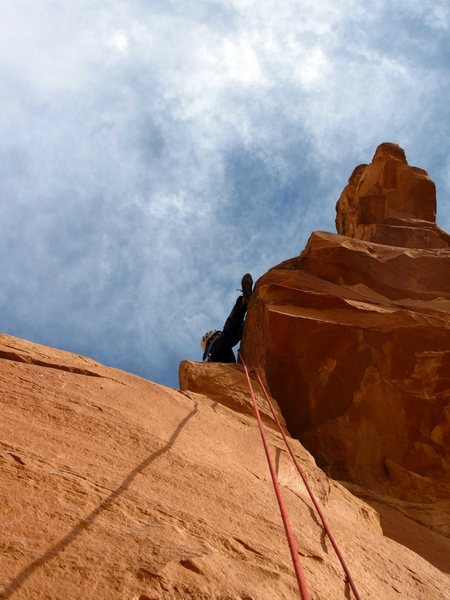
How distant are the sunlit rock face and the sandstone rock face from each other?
4.16 metres

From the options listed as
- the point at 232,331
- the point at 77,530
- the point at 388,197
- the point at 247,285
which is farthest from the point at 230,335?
the point at 77,530

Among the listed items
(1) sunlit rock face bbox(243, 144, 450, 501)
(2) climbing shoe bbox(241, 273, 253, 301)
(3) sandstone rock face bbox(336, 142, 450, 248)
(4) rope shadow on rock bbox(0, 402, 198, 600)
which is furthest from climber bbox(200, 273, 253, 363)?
(4) rope shadow on rock bbox(0, 402, 198, 600)

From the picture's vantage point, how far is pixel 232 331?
11203 mm

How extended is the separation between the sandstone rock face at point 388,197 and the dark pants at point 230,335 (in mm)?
4736

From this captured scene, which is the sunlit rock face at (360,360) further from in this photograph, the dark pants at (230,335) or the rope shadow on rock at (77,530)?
the rope shadow on rock at (77,530)

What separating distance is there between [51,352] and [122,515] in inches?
104

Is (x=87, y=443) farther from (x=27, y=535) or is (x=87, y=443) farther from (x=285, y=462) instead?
(x=285, y=462)

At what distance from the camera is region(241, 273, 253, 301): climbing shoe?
36.2 ft

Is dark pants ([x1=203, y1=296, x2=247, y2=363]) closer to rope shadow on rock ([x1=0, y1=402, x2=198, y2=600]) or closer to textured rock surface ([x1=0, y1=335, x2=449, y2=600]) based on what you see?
textured rock surface ([x1=0, y1=335, x2=449, y2=600])

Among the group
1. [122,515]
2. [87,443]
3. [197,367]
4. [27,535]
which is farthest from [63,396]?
[197,367]

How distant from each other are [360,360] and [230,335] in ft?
9.56

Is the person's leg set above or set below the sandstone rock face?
below

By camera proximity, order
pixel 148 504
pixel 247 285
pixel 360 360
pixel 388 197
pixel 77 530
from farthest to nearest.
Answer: pixel 388 197 < pixel 247 285 < pixel 360 360 < pixel 148 504 < pixel 77 530

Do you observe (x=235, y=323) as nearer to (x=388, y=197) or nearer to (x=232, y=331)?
(x=232, y=331)
